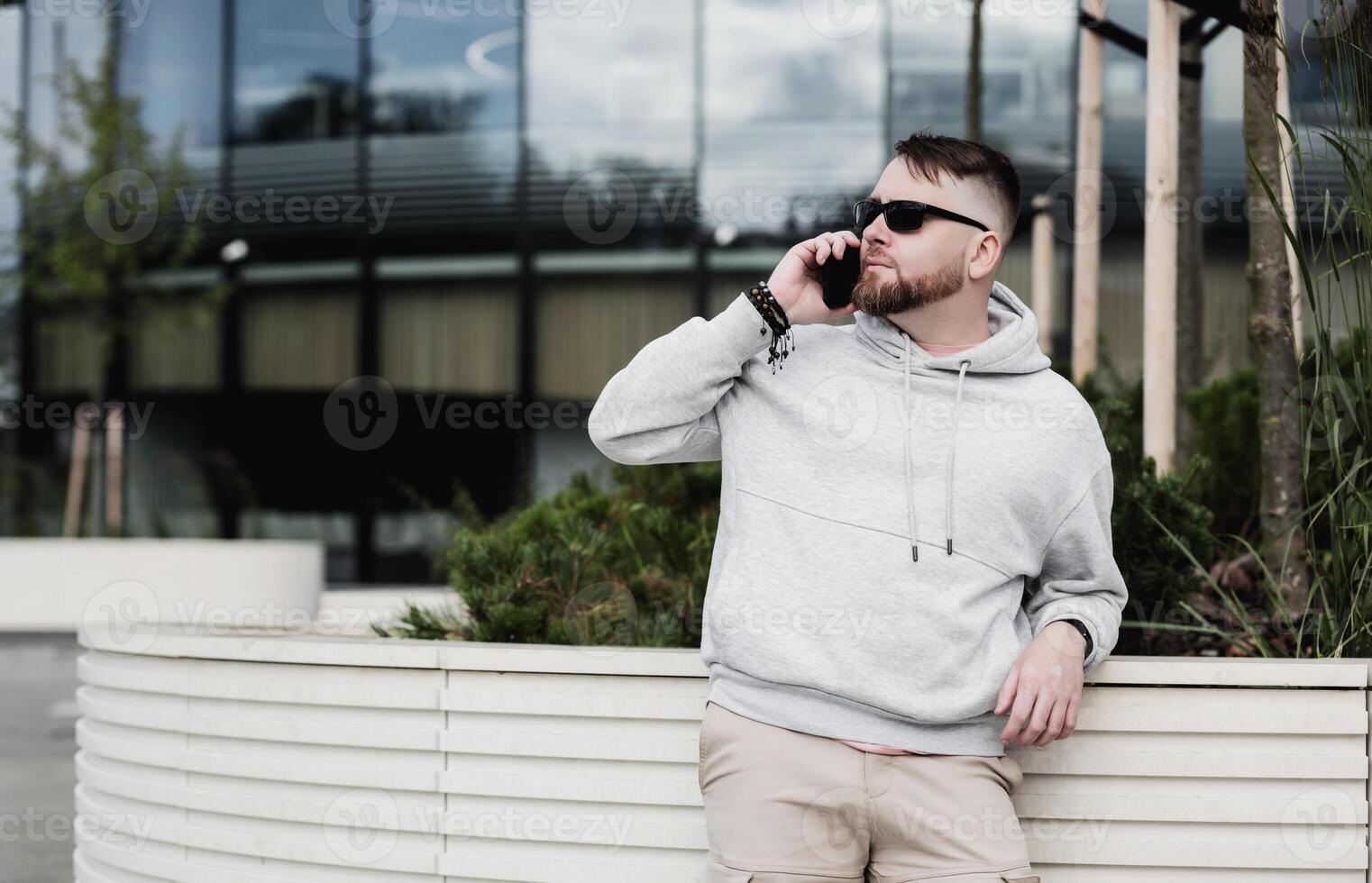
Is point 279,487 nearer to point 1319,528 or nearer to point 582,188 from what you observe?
point 582,188

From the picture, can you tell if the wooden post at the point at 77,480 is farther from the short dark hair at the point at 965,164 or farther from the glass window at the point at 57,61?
the short dark hair at the point at 965,164

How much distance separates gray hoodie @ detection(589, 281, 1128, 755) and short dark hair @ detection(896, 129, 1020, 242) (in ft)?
0.61

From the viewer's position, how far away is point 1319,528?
357cm

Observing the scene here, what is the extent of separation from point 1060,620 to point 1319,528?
1827mm

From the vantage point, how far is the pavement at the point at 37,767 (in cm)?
445

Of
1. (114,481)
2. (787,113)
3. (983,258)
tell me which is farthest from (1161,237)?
(114,481)

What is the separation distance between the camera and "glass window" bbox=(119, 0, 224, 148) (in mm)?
11578

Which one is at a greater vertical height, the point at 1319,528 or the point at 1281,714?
the point at 1319,528

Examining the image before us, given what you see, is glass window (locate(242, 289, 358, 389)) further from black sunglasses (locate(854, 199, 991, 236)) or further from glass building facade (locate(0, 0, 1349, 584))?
black sunglasses (locate(854, 199, 991, 236))

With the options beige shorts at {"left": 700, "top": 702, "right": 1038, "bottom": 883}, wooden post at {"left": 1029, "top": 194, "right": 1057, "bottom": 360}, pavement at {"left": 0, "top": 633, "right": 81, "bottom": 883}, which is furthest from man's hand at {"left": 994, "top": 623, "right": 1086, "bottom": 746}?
wooden post at {"left": 1029, "top": 194, "right": 1057, "bottom": 360}

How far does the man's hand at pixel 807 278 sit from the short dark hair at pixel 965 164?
161mm

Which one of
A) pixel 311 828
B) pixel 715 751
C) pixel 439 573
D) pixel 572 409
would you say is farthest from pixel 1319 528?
pixel 572 409

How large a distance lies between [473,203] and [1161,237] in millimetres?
7954

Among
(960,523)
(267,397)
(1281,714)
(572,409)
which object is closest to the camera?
(960,523)
